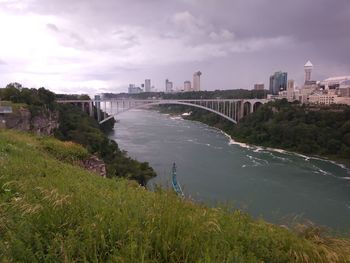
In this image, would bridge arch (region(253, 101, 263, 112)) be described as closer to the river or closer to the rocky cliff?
the river

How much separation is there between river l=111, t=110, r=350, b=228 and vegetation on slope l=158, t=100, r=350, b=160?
244 cm

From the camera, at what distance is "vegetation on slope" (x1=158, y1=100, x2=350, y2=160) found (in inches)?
1080

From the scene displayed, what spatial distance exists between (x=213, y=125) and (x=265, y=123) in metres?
11.2

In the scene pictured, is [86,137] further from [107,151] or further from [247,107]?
[247,107]

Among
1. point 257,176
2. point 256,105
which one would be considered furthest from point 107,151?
point 256,105

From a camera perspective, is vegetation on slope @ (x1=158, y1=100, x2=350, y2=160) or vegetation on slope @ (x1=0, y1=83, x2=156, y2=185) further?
vegetation on slope @ (x1=158, y1=100, x2=350, y2=160)

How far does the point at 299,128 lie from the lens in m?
30.2

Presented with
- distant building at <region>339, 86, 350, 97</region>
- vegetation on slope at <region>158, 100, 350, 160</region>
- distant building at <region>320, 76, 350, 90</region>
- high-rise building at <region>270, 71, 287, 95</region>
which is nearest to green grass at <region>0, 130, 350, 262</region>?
vegetation on slope at <region>158, 100, 350, 160</region>

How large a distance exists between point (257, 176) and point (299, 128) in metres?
13.9

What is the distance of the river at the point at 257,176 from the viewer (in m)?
13.7

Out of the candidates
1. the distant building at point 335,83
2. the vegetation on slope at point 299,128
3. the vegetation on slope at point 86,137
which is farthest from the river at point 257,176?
the distant building at point 335,83

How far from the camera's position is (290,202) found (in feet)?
47.6

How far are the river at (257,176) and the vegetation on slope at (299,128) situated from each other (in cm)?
244

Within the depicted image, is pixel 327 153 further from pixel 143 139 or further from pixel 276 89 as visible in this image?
pixel 276 89
